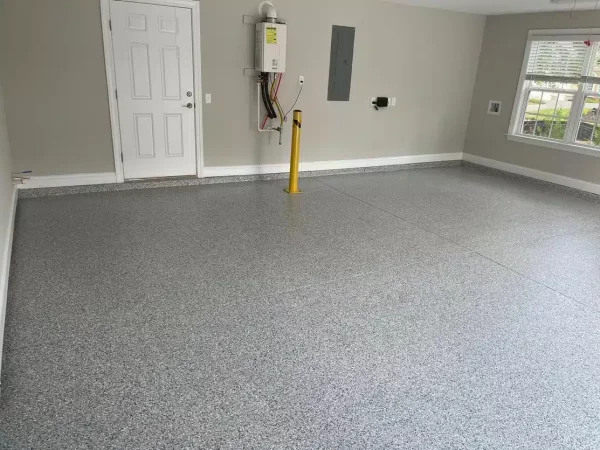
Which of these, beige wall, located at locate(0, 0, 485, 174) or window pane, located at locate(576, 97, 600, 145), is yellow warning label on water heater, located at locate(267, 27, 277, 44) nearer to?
beige wall, located at locate(0, 0, 485, 174)

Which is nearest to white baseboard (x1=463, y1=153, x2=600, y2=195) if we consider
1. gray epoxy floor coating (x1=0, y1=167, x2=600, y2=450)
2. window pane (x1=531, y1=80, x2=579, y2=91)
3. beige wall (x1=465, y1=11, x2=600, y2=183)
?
beige wall (x1=465, y1=11, x2=600, y2=183)

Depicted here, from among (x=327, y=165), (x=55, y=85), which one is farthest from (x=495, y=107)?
(x=55, y=85)

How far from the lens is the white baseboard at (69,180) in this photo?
4828 millimetres

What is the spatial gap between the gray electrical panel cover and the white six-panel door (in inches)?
76.6

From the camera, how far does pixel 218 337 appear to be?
2.54 metres

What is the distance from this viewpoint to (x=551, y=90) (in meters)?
6.33

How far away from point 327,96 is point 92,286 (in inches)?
167

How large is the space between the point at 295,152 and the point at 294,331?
321 cm

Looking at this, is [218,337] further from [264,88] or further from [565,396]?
[264,88]

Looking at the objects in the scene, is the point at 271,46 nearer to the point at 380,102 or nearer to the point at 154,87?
the point at 154,87

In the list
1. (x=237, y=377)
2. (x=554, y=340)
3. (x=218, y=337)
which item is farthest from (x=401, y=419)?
(x=554, y=340)

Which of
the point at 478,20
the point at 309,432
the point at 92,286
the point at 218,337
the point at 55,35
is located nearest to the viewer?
the point at 309,432

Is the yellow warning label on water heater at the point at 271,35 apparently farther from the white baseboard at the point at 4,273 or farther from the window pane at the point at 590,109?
the window pane at the point at 590,109

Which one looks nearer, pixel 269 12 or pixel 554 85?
pixel 269 12
